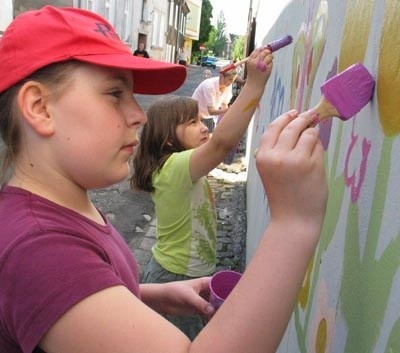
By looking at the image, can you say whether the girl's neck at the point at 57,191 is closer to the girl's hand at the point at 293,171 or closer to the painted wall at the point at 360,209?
the girl's hand at the point at 293,171

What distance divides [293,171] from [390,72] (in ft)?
0.94

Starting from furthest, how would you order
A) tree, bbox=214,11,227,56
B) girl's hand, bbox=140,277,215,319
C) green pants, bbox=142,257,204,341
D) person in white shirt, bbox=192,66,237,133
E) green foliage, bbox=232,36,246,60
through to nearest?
1. tree, bbox=214,11,227,56
2. green foliage, bbox=232,36,246,60
3. person in white shirt, bbox=192,66,237,133
4. green pants, bbox=142,257,204,341
5. girl's hand, bbox=140,277,215,319

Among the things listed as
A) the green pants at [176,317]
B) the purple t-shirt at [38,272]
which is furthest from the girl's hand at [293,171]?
the green pants at [176,317]

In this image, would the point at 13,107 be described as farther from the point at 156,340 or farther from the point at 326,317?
the point at 326,317

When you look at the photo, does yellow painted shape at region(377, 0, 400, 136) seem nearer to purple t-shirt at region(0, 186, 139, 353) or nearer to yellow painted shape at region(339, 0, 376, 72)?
yellow painted shape at region(339, 0, 376, 72)

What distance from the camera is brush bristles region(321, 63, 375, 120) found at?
3.17 feet

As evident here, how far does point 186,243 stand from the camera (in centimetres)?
241

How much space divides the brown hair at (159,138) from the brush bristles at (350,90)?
147 centimetres

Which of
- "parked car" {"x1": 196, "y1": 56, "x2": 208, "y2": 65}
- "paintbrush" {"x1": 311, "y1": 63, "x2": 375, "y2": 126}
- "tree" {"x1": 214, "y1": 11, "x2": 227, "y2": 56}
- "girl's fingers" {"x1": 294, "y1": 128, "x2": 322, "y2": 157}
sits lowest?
"parked car" {"x1": 196, "y1": 56, "x2": 208, "y2": 65}

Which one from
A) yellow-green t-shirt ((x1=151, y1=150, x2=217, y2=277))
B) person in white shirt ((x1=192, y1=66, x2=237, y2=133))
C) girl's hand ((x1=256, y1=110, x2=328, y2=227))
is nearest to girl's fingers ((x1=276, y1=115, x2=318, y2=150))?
girl's hand ((x1=256, y1=110, x2=328, y2=227))

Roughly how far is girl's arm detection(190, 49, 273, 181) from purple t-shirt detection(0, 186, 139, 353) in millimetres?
1048

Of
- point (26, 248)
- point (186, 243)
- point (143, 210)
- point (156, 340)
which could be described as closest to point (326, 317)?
point (156, 340)

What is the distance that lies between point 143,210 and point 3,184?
4479 millimetres

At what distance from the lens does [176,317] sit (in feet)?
7.36
